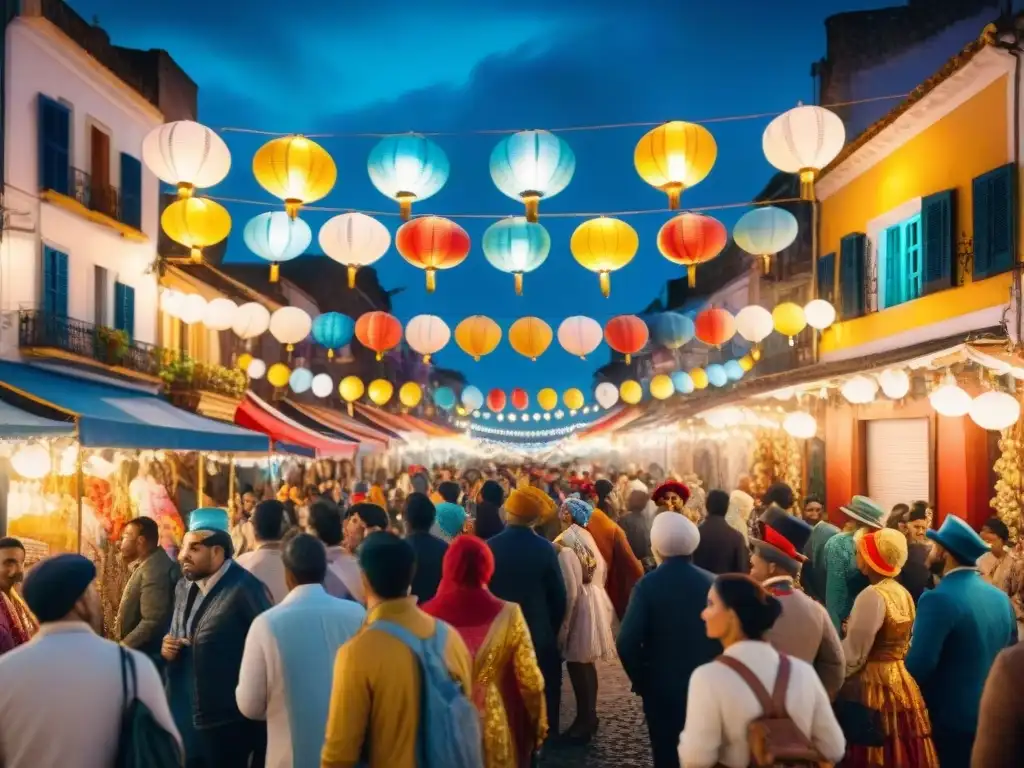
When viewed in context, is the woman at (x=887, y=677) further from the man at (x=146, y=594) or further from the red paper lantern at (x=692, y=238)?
the red paper lantern at (x=692, y=238)

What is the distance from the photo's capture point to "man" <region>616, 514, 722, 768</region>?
18.7 ft

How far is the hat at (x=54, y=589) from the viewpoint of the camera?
3.73 meters

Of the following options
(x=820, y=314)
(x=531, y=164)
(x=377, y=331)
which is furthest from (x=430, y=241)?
(x=820, y=314)

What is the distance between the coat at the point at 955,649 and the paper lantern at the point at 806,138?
5836 millimetres

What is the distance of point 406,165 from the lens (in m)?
10.7

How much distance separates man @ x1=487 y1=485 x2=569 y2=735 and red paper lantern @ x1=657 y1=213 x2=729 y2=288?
5.99 metres

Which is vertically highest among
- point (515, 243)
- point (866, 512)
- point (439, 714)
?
point (515, 243)

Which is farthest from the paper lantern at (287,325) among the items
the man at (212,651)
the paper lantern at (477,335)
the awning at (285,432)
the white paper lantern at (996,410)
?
the man at (212,651)

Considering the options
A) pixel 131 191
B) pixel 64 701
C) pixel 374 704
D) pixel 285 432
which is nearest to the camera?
pixel 64 701

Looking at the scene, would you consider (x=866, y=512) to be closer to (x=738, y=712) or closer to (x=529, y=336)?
(x=738, y=712)

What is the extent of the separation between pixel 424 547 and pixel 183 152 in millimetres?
5132

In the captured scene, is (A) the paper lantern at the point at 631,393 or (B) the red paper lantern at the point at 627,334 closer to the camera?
(B) the red paper lantern at the point at 627,334

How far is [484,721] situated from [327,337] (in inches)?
590

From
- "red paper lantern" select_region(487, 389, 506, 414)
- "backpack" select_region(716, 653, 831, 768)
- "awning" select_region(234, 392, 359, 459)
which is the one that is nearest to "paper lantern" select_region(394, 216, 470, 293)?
"awning" select_region(234, 392, 359, 459)
